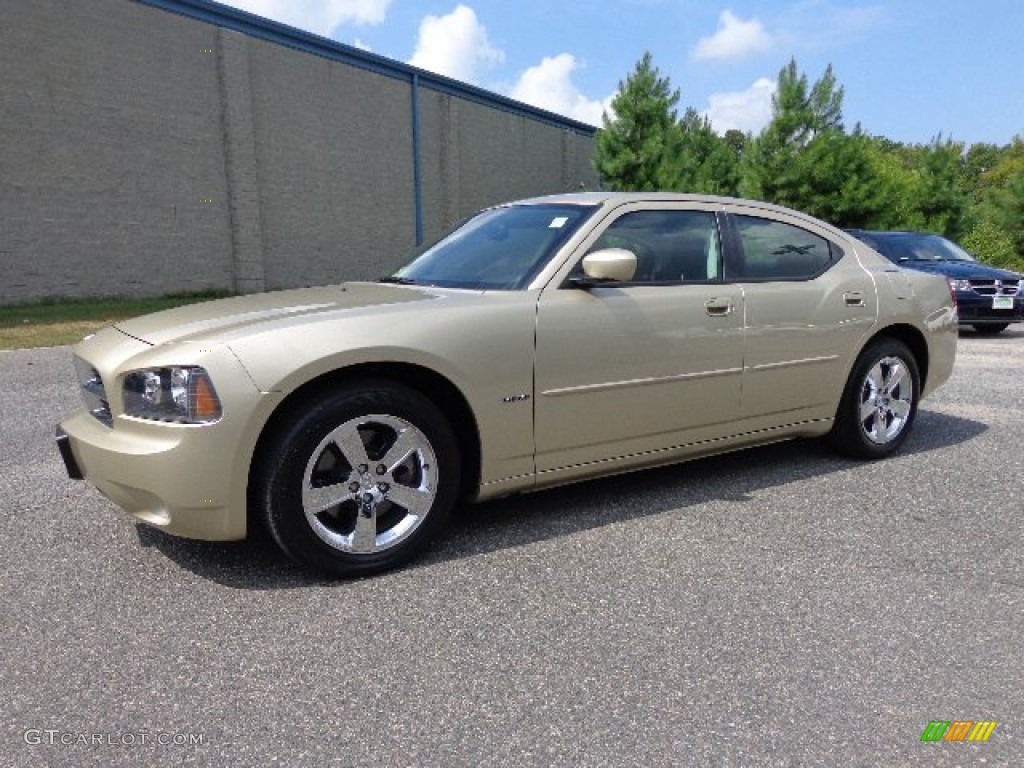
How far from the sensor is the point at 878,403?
438cm

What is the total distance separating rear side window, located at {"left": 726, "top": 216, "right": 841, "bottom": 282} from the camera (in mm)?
3842

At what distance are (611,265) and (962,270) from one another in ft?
31.1

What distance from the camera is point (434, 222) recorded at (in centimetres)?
2380

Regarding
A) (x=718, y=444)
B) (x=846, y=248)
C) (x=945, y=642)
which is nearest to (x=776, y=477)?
(x=718, y=444)

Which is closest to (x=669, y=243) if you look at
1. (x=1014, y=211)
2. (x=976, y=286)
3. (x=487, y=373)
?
(x=487, y=373)

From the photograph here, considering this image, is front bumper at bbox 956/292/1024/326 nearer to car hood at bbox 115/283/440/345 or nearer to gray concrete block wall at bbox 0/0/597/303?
gray concrete block wall at bbox 0/0/597/303

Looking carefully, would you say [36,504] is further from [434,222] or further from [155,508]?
[434,222]

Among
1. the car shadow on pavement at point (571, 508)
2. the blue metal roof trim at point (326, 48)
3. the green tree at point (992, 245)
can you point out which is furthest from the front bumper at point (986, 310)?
the green tree at point (992, 245)

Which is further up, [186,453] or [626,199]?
[626,199]

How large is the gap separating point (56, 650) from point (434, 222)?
22.3 metres

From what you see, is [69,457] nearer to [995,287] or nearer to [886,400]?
[886,400]

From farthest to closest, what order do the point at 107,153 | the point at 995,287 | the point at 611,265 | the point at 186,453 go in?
the point at 107,153 → the point at 995,287 → the point at 611,265 → the point at 186,453

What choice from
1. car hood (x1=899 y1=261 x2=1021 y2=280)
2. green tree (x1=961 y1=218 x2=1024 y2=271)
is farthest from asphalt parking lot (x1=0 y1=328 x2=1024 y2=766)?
green tree (x1=961 y1=218 x2=1024 y2=271)

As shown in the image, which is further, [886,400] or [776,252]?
[886,400]
